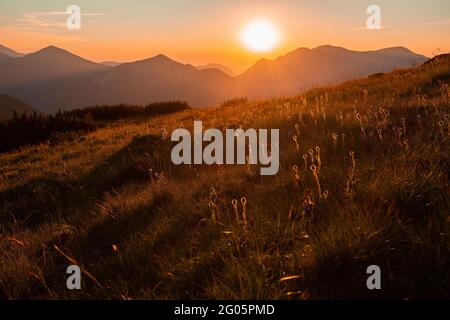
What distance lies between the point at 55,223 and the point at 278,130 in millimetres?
3595

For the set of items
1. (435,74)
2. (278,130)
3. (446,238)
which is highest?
(435,74)

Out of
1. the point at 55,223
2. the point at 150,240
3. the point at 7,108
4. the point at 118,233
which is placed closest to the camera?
the point at 150,240

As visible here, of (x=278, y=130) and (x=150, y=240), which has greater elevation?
(x=278, y=130)

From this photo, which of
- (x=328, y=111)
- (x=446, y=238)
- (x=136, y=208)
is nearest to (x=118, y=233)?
(x=136, y=208)

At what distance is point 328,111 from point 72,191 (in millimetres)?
4654

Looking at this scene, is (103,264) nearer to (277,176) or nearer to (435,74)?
(277,176)

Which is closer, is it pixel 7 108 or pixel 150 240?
pixel 150 240

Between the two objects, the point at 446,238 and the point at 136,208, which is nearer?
the point at 446,238

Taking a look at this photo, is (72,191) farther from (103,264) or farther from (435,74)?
(435,74)

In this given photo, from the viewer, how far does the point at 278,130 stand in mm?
6875

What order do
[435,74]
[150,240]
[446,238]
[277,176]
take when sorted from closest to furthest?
1. [446,238]
2. [150,240]
3. [277,176]
4. [435,74]

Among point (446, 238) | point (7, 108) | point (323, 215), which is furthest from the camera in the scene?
point (7, 108)

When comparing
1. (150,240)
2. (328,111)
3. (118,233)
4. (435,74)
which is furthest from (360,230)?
(435,74)
